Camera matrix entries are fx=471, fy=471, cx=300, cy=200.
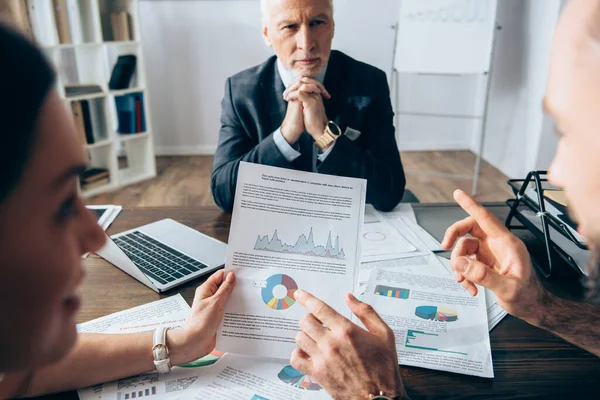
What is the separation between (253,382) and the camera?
27.4 inches

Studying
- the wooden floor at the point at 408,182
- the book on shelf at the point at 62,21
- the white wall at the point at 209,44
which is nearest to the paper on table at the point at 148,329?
the wooden floor at the point at 408,182

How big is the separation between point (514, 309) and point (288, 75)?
972mm

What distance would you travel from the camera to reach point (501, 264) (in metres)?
0.88

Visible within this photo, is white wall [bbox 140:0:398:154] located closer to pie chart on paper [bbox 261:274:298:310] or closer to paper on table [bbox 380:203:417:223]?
paper on table [bbox 380:203:417:223]

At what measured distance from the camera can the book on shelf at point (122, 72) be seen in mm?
3312

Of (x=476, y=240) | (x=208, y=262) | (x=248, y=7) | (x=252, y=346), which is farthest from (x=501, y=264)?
(x=248, y=7)

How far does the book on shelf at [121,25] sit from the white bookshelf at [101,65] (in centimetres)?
3

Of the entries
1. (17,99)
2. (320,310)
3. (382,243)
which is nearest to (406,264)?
(382,243)

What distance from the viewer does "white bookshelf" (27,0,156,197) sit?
9.55ft

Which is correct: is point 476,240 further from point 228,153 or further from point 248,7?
point 248,7

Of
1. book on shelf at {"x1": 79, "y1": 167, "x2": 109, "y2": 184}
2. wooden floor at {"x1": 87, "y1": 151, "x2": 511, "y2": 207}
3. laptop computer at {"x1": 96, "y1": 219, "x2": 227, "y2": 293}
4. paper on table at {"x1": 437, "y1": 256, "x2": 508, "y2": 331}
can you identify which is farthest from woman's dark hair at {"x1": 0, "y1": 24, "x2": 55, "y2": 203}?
book on shelf at {"x1": 79, "y1": 167, "x2": 109, "y2": 184}

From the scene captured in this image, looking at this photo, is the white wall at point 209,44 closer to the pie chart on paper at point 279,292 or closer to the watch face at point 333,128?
the watch face at point 333,128

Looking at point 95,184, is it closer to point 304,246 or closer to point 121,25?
point 121,25

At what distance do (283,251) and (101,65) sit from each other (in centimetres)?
290
